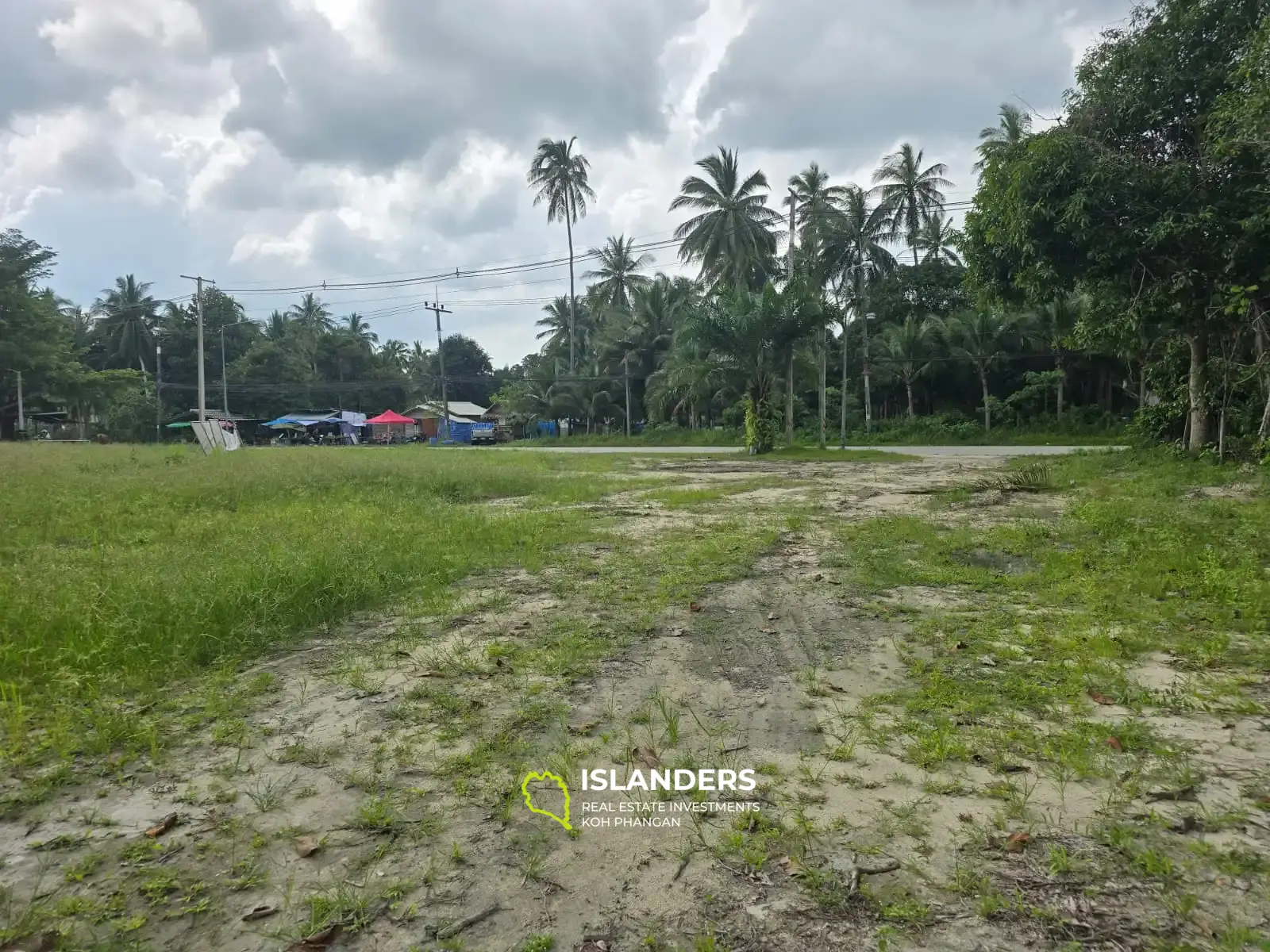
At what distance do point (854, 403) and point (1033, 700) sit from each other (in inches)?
Result: 1443

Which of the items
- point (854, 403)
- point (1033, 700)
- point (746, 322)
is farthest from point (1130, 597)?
point (854, 403)

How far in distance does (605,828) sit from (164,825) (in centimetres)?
159

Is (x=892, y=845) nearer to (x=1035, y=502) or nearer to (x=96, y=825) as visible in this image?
(x=96, y=825)

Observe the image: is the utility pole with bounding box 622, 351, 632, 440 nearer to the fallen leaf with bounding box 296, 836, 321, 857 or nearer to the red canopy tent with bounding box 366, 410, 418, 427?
the red canopy tent with bounding box 366, 410, 418, 427

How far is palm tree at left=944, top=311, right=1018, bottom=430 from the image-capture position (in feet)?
112

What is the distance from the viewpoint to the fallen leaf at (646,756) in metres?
3.08

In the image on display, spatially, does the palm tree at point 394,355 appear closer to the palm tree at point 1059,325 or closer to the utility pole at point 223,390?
the utility pole at point 223,390

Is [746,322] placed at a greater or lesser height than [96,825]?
greater

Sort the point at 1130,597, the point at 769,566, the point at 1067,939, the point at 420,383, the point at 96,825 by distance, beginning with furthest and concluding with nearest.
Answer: the point at 420,383
the point at 769,566
the point at 1130,597
the point at 96,825
the point at 1067,939

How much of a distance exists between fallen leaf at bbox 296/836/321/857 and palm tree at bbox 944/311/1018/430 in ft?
119

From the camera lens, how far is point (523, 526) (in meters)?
9.12

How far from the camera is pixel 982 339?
34531 millimetres

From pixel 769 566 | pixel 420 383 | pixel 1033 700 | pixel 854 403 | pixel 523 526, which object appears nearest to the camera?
pixel 1033 700

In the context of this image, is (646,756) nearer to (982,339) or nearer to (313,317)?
(982,339)
